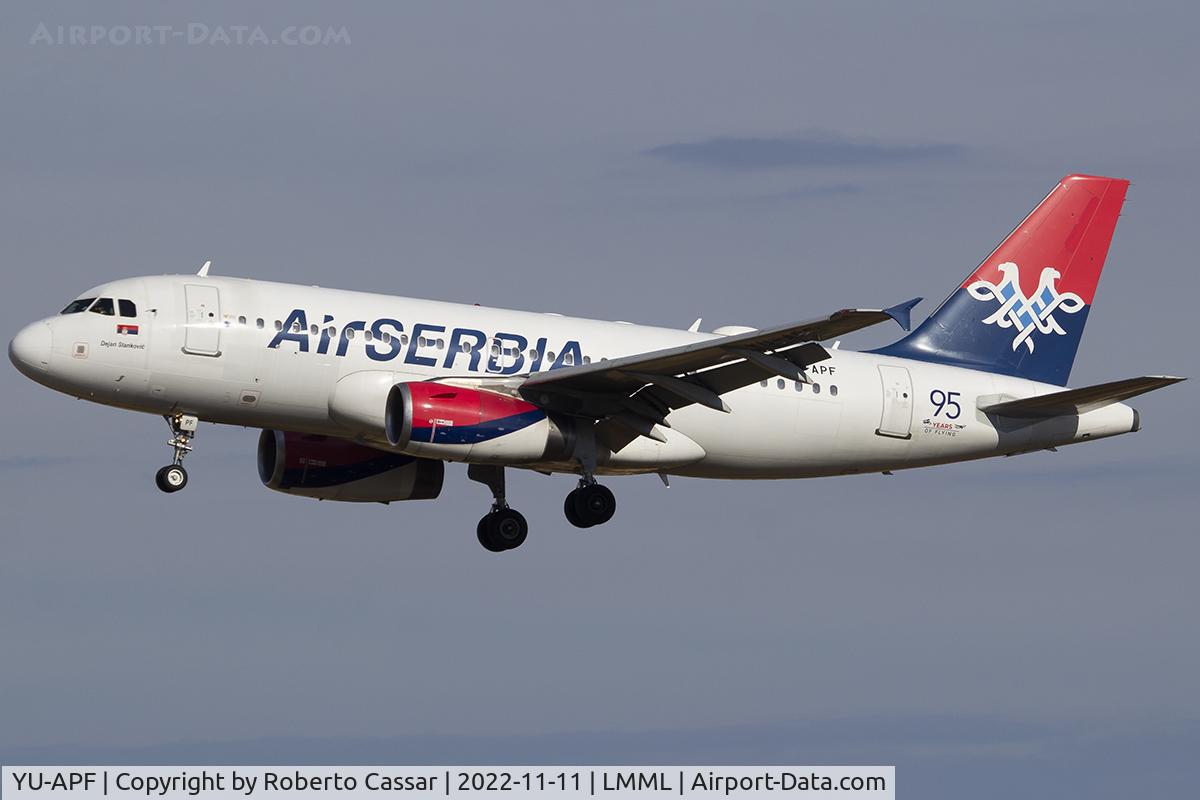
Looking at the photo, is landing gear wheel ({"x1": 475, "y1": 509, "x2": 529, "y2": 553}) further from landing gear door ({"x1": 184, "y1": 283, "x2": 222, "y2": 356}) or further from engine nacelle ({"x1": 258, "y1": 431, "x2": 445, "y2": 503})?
landing gear door ({"x1": 184, "y1": 283, "x2": 222, "y2": 356})

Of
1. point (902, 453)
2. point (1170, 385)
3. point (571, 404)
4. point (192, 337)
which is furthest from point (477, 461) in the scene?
point (1170, 385)

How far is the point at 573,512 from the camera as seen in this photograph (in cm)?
4859

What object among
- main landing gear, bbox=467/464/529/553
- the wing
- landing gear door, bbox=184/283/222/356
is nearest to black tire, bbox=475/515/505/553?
main landing gear, bbox=467/464/529/553

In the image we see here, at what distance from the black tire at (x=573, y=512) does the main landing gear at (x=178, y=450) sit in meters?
8.27

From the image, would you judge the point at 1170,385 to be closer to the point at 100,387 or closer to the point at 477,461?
the point at 477,461

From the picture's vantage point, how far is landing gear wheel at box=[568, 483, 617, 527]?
159 ft

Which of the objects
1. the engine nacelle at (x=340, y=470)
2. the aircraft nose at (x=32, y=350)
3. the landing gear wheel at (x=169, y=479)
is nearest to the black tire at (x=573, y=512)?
the engine nacelle at (x=340, y=470)

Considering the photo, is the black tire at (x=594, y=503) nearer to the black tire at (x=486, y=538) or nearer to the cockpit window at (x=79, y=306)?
the black tire at (x=486, y=538)

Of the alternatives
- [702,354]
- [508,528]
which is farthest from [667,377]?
[508,528]

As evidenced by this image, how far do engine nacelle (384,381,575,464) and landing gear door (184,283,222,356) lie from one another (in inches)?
149

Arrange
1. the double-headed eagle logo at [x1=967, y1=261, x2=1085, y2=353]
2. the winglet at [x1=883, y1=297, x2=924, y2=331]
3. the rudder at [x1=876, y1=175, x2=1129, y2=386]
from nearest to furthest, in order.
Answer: the winglet at [x1=883, y1=297, x2=924, y2=331], the rudder at [x1=876, y1=175, x2=1129, y2=386], the double-headed eagle logo at [x1=967, y1=261, x2=1085, y2=353]

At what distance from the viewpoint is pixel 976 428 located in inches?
2024

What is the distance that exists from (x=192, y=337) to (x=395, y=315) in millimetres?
4286

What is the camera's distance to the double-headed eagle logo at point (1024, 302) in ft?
179
